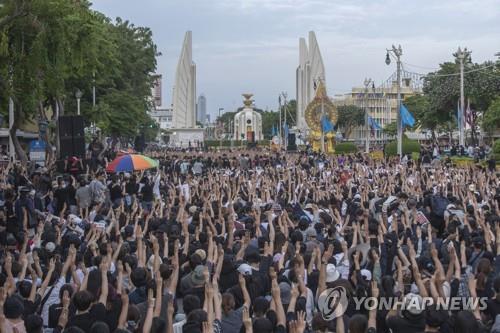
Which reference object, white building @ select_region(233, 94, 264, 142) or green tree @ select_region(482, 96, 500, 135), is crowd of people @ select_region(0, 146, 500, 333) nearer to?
green tree @ select_region(482, 96, 500, 135)

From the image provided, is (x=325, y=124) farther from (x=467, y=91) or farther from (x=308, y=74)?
(x=308, y=74)

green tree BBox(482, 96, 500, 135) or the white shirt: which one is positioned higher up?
green tree BBox(482, 96, 500, 135)

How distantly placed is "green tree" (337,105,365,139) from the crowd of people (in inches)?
3705

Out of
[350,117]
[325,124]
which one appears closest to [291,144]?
[325,124]


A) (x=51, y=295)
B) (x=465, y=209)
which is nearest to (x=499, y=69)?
(x=465, y=209)

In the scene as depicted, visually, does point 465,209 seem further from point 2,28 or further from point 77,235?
point 2,28

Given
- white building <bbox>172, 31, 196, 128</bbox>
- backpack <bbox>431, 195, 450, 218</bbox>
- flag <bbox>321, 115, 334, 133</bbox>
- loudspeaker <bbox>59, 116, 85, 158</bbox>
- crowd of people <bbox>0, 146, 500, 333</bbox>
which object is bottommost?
crowd of people <bbox>0, 146, 500, 333</bbox>

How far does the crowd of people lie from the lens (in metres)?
6.89

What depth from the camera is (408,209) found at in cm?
1409

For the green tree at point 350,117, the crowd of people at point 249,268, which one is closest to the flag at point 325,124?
Answer: the crowd of people at point 249,268

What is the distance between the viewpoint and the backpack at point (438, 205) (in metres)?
14.3

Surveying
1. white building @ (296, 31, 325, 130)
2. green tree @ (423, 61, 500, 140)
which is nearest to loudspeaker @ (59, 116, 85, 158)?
green tree @ (423, 61, 500, 140)

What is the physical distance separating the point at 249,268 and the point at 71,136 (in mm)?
14760

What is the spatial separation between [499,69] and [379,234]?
165 ft
